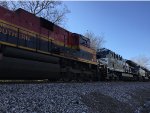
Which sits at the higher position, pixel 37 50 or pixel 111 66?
pixel 37 50

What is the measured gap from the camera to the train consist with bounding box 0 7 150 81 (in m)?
12.3

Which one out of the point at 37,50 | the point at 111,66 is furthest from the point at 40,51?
the point at 111,66

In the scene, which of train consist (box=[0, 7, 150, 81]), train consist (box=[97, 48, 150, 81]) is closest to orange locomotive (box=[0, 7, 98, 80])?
train consist (box=[0, 7, 150, 81])

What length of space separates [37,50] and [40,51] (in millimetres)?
225

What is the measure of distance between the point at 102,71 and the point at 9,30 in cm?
1234

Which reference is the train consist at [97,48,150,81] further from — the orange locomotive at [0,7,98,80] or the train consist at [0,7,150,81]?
the orange locomotive at [0,7,98,80]

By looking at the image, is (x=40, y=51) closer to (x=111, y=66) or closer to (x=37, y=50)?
(x=37, y=50)

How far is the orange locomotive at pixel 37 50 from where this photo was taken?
1227 cm

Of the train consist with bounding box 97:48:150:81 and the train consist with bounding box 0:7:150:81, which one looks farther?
the train consist with bounding box 97:48:150:81

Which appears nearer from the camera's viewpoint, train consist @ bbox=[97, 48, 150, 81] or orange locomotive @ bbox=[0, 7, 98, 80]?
orange locomotive @ bbox=[0, 7, 98, 80]

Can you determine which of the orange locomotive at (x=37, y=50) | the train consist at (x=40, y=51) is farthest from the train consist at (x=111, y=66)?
the orange locomotive at (x=37, y=50)

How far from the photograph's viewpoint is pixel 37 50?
48.2 feet

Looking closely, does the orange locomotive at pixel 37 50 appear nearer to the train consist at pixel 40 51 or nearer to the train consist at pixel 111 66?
the train consist at pixel 40 51

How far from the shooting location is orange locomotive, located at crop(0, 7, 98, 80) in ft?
40.3
